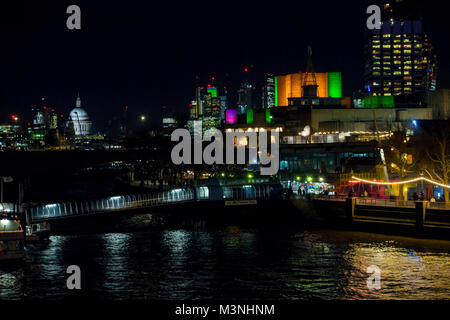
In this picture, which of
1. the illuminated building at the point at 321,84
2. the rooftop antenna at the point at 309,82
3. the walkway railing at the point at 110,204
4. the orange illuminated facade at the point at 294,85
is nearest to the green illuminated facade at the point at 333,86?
the illuminated building at the point at 321,84

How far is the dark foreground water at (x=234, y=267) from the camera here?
31.3 metres

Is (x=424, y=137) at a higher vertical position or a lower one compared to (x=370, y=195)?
higher

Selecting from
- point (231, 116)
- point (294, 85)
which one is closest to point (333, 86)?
point (294, 85)

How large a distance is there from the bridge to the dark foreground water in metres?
5.48

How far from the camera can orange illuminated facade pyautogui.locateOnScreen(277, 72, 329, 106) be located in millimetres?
179375

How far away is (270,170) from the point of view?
93.4 m

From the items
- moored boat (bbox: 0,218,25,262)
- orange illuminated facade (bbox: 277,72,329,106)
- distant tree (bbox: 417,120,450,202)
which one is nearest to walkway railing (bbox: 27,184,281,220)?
moored boat (bbox: 0,218,25,262)

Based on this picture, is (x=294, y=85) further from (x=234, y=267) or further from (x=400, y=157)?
(x=234, y=267)

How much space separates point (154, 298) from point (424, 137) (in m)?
55.5

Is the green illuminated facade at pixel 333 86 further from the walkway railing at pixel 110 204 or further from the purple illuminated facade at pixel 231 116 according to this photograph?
the walkway railing at pixel 110 204

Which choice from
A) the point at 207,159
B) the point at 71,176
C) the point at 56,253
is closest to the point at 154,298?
the point at 56,253

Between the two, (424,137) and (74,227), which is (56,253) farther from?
(424,137)

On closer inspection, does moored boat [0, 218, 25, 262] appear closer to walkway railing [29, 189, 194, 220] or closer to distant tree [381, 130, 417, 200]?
walkway railing [29, 189, 194, 220]

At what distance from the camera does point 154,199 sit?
6006 cm
